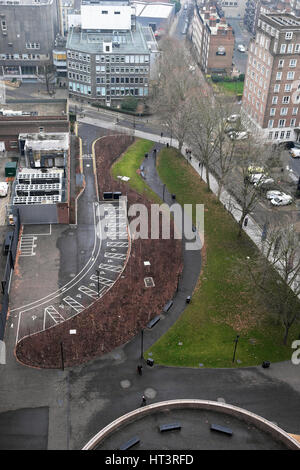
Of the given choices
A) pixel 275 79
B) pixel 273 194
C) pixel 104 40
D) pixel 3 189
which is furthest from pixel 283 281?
pixel 104 40

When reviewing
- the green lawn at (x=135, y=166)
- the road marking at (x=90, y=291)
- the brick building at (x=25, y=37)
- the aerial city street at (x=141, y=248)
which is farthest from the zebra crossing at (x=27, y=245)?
the brick building at (x=25, y=37)

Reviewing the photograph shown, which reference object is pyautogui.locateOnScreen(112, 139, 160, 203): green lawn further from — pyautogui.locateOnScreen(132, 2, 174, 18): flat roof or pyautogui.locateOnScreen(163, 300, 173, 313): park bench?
pyautogui.locateOnScreen(132, 2, 174, 18): flat roof

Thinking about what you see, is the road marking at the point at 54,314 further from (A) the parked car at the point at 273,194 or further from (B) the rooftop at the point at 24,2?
(B) the rooftop at the point at 24,2

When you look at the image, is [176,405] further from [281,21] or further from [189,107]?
[281,21]

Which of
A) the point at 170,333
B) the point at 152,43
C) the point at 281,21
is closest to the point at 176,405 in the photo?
the point at 170,333

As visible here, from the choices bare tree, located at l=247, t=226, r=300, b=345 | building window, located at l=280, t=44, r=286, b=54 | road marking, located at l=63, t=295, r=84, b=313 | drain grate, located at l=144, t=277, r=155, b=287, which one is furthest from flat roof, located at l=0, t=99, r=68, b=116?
bare tree, located at l=247, t=226, r=300, b=345
